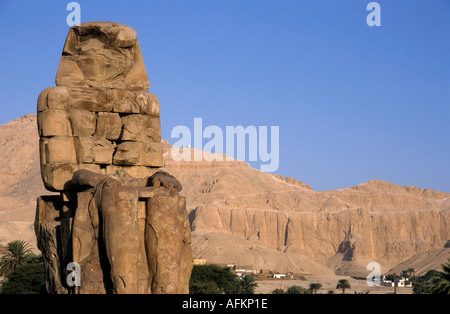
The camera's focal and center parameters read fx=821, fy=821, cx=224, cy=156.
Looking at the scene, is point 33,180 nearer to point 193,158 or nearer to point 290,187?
point 193,158

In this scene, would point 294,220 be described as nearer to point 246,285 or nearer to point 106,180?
point 246,285

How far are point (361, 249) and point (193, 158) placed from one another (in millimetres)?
37645

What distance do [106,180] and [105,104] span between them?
2181 mm

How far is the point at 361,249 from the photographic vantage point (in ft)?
365

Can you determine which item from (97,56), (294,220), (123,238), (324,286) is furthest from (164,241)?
(294,220)

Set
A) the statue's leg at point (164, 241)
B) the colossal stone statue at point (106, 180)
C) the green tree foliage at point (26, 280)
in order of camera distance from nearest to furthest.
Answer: the colossal stone statue at point (106, 180) < the statue's leg at point (164, 241) < the green tree foliage at point (26, 280)

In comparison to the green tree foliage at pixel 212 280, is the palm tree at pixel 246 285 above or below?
below

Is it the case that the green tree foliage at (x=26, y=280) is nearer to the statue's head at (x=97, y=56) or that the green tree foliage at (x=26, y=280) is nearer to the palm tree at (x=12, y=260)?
the palm tree at (x=12, y=260)

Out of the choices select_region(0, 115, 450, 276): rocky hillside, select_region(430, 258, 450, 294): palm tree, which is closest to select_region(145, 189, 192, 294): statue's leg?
select_region(430, 258, 450, 294): palm tree

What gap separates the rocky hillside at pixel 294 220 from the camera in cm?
10094

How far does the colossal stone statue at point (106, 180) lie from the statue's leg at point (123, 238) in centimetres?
1

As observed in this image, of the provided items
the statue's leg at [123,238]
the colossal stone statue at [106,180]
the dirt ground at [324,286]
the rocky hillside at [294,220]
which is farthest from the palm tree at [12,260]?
the rocky hillside at [294,220]

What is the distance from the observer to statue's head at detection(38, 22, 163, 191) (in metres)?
13.6

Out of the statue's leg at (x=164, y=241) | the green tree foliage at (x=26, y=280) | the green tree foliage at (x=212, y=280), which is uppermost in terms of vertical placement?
the statue's leg at (x=164, y=241)
